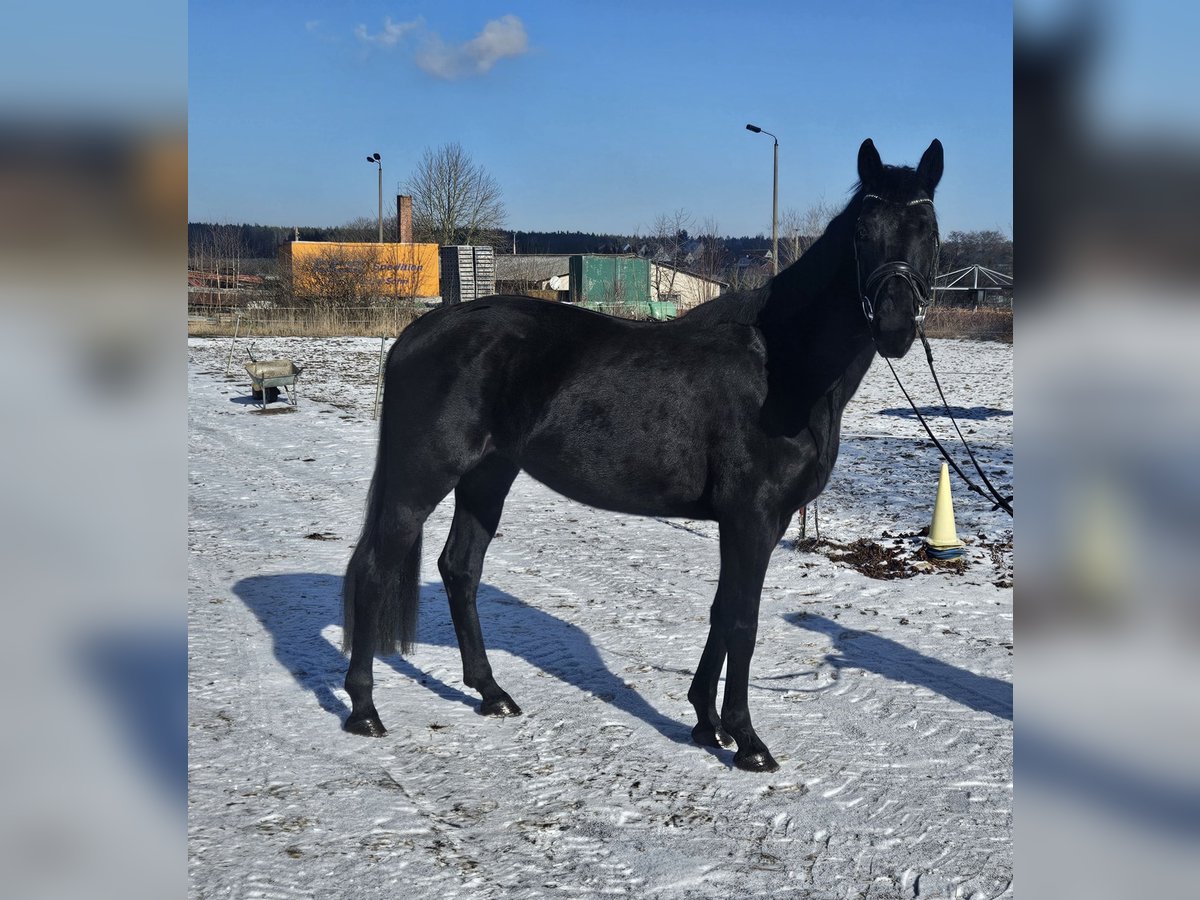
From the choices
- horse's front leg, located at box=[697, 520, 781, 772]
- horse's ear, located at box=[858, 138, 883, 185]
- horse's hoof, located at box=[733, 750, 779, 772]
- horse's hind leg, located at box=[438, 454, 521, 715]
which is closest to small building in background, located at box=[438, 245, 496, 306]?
horse's hind leg, located at box=[438, 454, 521, 715]

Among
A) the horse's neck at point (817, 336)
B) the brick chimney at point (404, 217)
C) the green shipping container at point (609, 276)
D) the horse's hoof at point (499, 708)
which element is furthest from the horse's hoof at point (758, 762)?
the brick chimney at point (404, 217)

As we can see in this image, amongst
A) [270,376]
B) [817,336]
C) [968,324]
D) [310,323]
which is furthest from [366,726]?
[310,323]

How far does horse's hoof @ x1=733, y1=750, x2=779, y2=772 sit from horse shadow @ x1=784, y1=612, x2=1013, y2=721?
1.16 meters

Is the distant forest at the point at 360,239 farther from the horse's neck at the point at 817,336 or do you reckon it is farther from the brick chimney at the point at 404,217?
the horse's neck at the point at 817,336

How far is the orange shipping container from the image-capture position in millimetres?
35000

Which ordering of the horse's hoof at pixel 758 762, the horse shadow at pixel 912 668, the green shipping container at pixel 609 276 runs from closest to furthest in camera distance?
the horse's hoof at pixel 758 762 → the horse shadow at pixel 912 668 → the green shipping container at pixel 609 276

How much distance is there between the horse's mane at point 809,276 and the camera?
333cm

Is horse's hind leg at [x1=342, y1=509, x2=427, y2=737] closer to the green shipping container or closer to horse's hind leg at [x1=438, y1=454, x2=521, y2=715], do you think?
horse's hind leg at [x1=438, y1=454, x2=521, y2=715]
